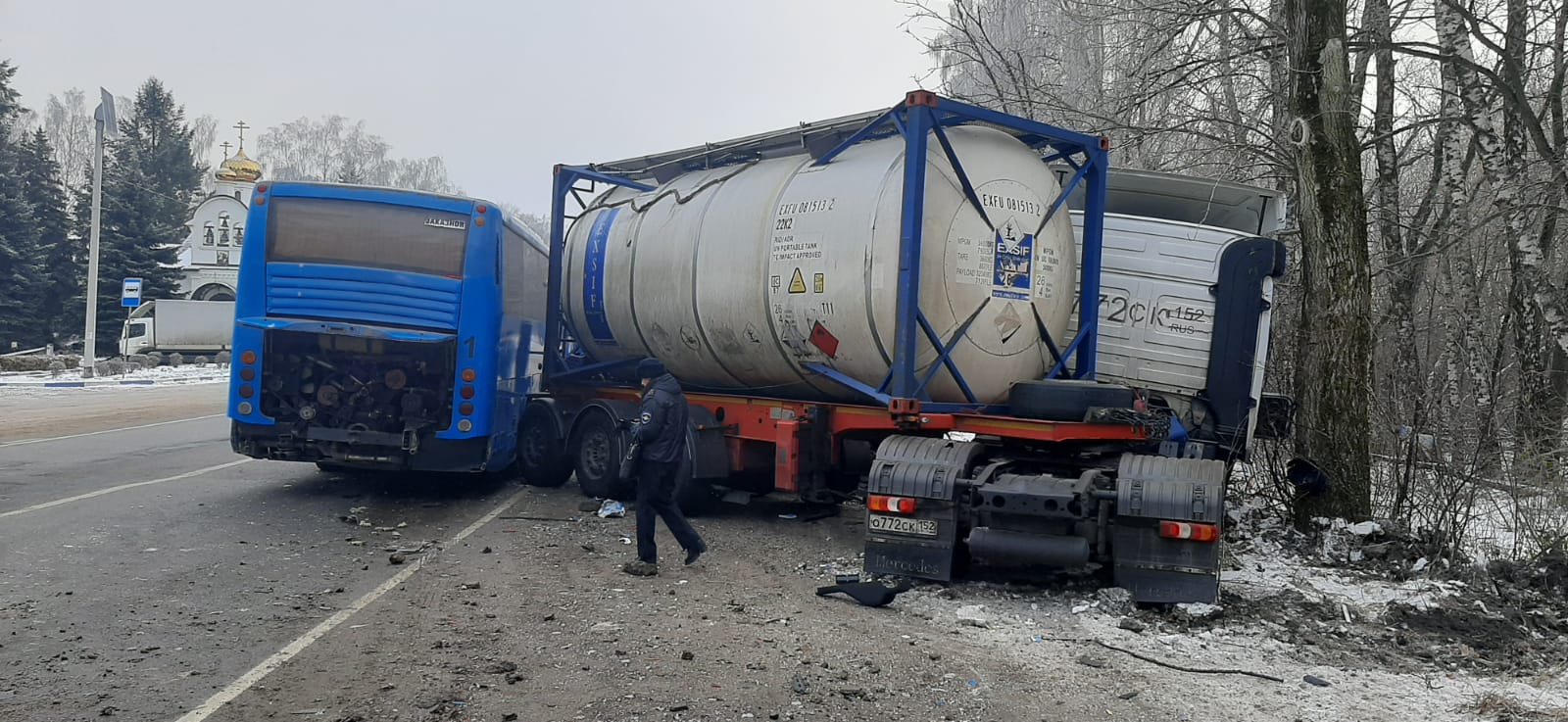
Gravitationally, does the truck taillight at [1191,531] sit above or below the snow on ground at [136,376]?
above

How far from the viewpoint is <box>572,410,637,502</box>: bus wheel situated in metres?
10.7

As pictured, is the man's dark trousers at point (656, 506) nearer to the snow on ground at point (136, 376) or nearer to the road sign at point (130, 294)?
the snow on ground at point (136, 376)

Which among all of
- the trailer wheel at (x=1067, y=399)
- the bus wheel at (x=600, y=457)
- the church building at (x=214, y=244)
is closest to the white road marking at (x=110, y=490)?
the bus wheel at (x=600, y=457)

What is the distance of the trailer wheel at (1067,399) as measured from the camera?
25.0ft

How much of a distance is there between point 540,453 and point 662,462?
4654mm

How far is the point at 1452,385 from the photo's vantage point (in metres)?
10.6

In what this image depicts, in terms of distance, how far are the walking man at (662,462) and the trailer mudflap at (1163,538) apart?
302 cm

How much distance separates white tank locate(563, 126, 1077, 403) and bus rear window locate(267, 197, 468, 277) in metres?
2.13

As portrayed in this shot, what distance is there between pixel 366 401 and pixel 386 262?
4.42 ft

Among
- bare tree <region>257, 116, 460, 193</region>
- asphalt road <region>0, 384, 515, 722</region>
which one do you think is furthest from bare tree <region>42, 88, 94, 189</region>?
asphalt road <region>0, 384, 515, 722</region>

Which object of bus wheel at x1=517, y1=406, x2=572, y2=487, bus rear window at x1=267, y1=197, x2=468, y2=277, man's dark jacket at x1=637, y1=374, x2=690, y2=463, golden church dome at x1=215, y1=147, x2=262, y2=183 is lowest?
bus wheel at x1=517, y1=406, x2=572, y2=487

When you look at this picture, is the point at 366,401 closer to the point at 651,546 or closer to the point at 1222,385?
the point at 651,546

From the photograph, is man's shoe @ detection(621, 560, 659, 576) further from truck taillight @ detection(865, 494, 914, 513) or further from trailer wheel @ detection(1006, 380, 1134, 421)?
trailer wheel @ detection(1006, 380, 1134, 421)

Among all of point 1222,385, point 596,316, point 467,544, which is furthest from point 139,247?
point 1222,385
